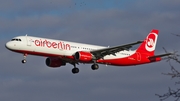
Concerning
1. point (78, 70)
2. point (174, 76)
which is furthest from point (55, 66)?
point (174, 76)

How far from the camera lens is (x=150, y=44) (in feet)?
236

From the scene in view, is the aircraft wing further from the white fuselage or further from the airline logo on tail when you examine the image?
the airline logo on tail

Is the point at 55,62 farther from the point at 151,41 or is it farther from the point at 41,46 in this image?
the point at 151,41

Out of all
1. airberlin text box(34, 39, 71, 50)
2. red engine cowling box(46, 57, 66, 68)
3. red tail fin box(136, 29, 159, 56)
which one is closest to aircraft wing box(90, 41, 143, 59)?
airberlin text box(34, 39, 71, 50)

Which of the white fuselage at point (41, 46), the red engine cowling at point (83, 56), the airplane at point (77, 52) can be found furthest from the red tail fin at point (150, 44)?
the white fuselage at point (41, 46)

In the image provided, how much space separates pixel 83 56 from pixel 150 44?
1726 centimetres

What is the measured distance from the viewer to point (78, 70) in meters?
63.3

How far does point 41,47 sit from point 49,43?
1.47 meters

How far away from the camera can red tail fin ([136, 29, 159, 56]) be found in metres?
69.2

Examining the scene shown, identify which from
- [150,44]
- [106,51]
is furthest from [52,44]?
[150,44]

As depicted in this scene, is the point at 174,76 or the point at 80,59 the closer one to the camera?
the point at 174,76

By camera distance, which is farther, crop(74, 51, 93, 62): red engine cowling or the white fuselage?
crop(74, 51, 93, 62): red engine cowling

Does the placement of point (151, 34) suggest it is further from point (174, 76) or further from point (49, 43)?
point (174, 76)

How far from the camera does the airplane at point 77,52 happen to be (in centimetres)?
5550
